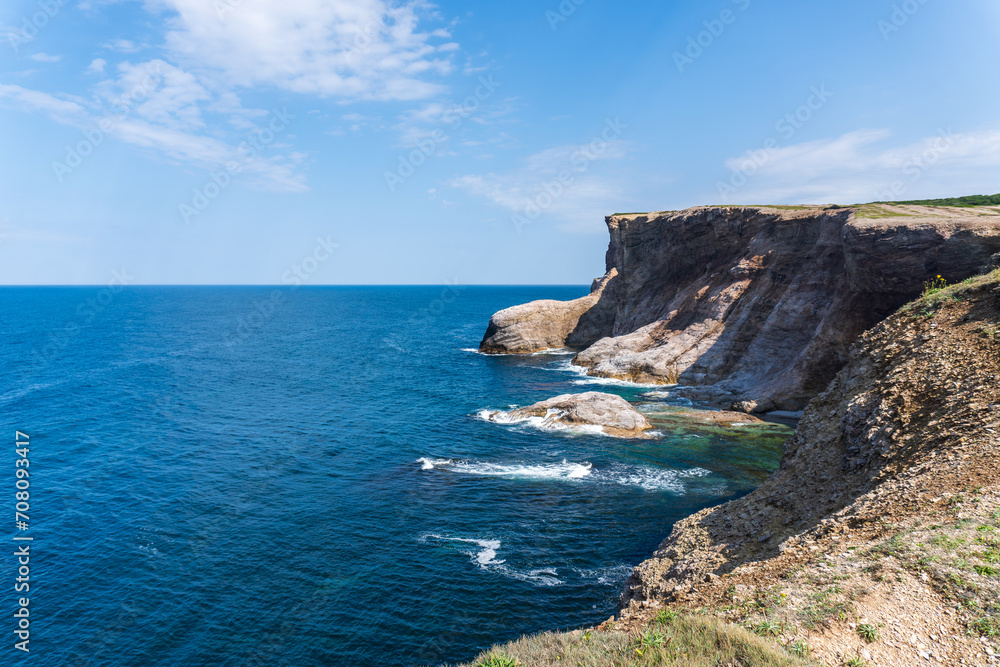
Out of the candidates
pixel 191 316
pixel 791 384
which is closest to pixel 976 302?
pixel 791 384

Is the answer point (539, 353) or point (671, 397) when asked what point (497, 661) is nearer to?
point (671, 397)

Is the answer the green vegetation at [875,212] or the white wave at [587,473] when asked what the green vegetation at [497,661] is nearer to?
the white wave at [587,473]

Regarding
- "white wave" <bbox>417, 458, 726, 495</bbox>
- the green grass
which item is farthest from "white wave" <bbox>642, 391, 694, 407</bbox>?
the green grass

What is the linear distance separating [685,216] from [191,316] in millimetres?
146082

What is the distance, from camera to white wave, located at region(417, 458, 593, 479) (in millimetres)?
35562

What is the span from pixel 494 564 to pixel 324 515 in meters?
11.3

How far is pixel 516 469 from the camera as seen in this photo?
1452 inches

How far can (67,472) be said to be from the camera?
120ft

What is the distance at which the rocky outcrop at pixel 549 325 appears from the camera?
292 ft

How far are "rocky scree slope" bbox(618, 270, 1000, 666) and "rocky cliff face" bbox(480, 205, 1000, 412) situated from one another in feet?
42.9

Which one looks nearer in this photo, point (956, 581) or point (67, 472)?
point (956, 581)

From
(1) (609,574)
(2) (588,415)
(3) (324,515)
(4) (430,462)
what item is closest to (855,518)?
(1) (609,574)

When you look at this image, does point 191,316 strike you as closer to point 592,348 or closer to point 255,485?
Answer: point 592,348

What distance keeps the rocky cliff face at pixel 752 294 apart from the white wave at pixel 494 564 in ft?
98.6
